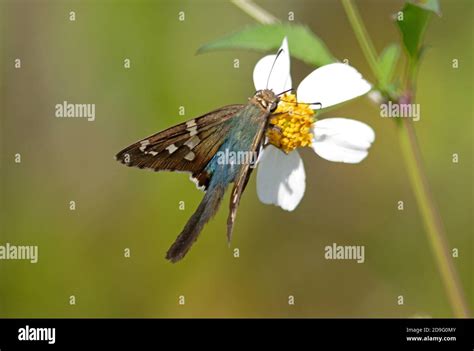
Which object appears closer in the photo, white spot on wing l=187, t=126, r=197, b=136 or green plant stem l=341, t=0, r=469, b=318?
green plant stem l=341, t=0, r=469, b=318

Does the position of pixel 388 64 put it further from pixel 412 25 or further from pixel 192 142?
pixel 192 142

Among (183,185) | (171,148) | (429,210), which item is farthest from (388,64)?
(183,185)

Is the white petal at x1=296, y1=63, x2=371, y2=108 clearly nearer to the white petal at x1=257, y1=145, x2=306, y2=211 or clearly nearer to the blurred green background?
the white petal at x1=257, y1=145, x2=306, y2=211

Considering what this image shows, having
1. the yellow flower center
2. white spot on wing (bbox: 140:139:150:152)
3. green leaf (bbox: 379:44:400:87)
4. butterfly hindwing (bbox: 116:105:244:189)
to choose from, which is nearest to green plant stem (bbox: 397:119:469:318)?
green leaf (bbox: 379:44:400:87)

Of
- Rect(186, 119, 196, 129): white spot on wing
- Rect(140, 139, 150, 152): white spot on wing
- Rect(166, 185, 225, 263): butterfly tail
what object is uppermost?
Rect(186, 119, 196, 129): white spot on wing

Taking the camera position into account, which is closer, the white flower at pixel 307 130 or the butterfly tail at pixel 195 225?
the butterfly tail at pixel 195 225

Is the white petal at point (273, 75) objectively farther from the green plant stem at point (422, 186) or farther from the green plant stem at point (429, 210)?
the green plant stem at point (429, 210)

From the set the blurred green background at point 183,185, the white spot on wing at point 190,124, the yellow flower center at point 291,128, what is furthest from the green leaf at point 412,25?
the blurred green background at point 183,185

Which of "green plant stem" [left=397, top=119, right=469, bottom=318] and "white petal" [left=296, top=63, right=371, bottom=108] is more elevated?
"white petal" [left=296, top=63, right=371, bottom=108]

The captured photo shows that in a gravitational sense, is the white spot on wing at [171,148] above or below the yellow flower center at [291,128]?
below
